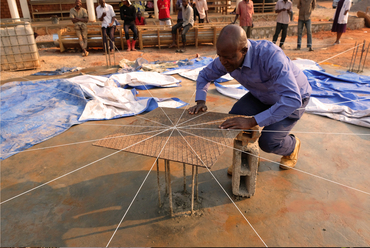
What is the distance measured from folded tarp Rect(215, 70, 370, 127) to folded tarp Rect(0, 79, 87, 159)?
2.96m

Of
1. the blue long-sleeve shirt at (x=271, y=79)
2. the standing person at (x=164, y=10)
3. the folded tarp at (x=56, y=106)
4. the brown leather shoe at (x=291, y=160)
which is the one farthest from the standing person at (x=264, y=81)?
the standing person at (x=164, y=10)

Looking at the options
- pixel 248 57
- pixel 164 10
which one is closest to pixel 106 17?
pixel 164 10

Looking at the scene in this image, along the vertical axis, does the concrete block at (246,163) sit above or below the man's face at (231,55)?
below

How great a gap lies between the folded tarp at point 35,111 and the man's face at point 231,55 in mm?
2944

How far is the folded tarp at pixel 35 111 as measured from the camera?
3668 mm

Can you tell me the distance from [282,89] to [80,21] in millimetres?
8474

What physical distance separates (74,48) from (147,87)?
5.40 meters

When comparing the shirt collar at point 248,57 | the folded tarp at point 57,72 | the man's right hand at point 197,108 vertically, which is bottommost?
the folded tarp at point 57,72

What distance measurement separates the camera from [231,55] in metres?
2.09

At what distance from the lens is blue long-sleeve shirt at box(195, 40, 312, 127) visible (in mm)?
2092

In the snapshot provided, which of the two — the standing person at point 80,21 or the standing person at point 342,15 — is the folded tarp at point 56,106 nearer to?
the standing person at point 80,21

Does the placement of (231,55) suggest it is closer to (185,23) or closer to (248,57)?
(248,57)

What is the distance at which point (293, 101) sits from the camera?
2.09m

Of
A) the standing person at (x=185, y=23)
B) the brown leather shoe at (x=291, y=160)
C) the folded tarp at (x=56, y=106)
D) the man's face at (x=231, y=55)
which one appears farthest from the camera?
the standing person at (x=185, y=23)
